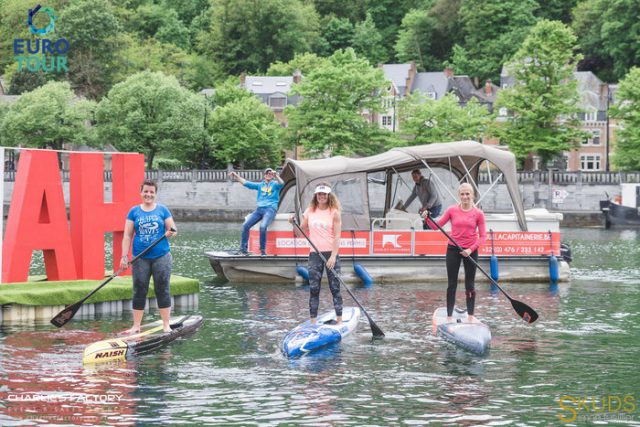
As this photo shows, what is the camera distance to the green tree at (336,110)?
7906 cm

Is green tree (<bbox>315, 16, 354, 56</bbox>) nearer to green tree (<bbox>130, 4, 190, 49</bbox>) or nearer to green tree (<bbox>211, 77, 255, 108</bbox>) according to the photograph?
green tree (<bbox>130, 4, 190, 49</bbox>)

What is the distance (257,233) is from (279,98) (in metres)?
81.2

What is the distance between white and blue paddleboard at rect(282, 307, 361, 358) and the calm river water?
226 millimetres

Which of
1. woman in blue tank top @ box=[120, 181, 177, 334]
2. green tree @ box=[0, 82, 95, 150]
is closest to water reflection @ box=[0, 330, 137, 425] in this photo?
woman in blue tank top @ box=[120, 181, 177, 334]

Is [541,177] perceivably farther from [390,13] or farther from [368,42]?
[390,13]

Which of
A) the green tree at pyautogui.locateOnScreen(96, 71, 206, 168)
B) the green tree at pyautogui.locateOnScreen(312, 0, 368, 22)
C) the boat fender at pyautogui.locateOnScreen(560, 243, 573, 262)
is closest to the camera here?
the boat fender at pyautogui.locateOnScreen(560, 243, 573, 262)

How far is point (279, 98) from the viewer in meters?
107

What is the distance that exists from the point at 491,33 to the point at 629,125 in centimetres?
4644

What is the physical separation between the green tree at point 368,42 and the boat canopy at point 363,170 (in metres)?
99.2

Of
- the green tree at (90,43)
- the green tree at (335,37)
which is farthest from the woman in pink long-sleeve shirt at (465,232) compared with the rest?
the green tree at (335,37)

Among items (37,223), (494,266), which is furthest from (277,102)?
(37,223)

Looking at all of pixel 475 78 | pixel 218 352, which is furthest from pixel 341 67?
pixel 218 352

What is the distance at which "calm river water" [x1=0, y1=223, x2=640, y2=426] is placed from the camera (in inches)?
484

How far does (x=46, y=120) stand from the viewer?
83.8 meters
